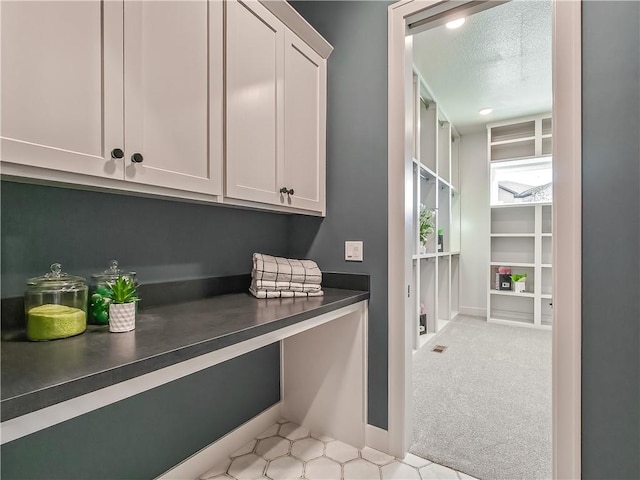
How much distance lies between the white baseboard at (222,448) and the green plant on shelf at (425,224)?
89.1 inches

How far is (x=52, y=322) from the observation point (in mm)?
889

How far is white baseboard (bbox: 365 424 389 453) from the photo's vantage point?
1.67 m

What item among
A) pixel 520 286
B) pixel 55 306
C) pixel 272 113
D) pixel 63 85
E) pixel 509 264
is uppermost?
pixel 272 113

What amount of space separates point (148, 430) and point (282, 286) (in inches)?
30.8

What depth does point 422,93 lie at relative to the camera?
11.3ft

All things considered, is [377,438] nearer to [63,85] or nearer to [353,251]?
[353,251]

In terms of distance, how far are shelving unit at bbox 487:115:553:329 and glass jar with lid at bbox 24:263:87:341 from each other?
14.7 feet

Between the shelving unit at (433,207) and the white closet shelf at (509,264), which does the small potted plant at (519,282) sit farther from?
the shelving unit at (433,207)

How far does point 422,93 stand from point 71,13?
10.6 ft

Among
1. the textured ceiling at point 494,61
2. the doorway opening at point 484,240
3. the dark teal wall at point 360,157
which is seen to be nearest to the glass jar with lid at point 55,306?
the dark teal wall at point 360,157

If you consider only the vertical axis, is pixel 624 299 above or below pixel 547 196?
below

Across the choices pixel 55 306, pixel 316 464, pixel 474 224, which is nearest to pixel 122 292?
pixel 55 306

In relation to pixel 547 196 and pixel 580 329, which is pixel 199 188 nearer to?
pixel 580 329

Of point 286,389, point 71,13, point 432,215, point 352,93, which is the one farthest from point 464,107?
point 71,13
